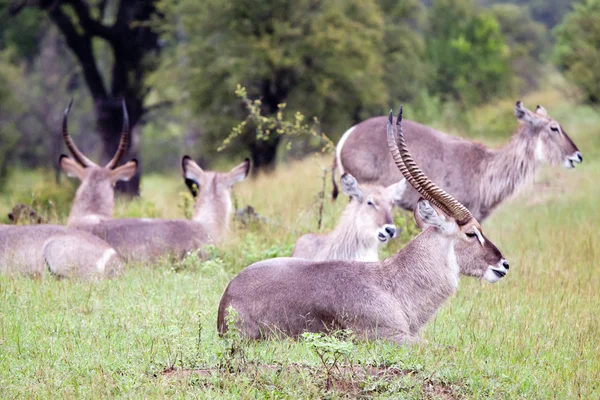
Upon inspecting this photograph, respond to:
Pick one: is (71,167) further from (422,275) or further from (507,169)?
(422,275)

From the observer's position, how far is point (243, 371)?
4270 mm

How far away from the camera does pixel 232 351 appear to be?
14.4 ft

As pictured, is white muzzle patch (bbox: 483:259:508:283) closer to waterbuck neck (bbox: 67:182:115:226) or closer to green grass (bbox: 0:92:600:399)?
green grass (bbox: 0:92:600:399)

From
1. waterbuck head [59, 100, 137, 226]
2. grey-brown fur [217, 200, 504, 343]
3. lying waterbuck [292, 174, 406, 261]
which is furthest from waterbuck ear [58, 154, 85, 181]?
grey-brown fur [217, 200, 504, 343]

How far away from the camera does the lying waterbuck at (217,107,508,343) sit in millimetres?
4910

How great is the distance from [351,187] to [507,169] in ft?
6.76

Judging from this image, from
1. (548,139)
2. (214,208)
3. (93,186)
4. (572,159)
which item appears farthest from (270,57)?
(572,159)

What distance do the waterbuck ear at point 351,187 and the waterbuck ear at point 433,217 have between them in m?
1.63

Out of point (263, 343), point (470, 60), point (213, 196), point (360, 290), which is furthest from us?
point (470, 60)

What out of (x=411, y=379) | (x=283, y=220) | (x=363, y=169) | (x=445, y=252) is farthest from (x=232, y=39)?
(x=411, y=379)

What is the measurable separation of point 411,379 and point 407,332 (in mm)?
754

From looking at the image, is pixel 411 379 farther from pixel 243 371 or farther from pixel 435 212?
pixel 435 212

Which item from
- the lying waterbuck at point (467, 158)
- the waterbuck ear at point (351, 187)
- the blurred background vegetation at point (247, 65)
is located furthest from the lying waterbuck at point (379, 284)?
the blurred background vegetation at point (247, 65)

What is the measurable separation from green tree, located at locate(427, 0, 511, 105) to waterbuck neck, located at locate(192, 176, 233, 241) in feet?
63.0
